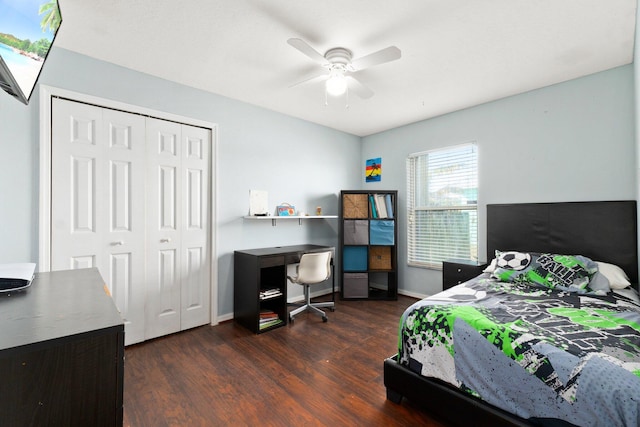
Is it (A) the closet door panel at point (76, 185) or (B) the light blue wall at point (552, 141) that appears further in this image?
(B) the light blue wall at point (552, 141)

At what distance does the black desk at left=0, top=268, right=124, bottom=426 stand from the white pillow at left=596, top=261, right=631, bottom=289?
3.26 meters

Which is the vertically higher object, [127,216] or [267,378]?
[127,216]

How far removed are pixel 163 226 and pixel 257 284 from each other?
1096mm

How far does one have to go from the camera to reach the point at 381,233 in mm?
4164

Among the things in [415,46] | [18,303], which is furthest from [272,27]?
[18,303]

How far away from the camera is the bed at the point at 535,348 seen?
1.25m

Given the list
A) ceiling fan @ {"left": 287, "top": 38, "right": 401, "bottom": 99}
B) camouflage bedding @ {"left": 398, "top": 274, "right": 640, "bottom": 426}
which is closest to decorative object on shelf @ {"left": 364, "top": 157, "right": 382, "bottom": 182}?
ceiling fan @ {"left": 287, "top": 38, "right": 401, "bottom": 99}

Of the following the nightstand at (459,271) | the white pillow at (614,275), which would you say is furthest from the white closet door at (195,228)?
the white pillow at (614,275)

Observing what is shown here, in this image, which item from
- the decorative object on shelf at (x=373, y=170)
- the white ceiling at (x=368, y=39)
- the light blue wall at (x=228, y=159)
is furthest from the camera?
the decorative object on shelf at (x=373, y=170)

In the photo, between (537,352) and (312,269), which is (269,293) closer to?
(312,269)

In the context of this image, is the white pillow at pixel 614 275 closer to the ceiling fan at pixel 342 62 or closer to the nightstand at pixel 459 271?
the nightstand at pixel 459 271

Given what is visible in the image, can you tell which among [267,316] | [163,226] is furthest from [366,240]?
[163,226]

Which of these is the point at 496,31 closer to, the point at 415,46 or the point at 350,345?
the point at 415,46

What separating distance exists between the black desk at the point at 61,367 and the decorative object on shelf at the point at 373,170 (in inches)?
165
